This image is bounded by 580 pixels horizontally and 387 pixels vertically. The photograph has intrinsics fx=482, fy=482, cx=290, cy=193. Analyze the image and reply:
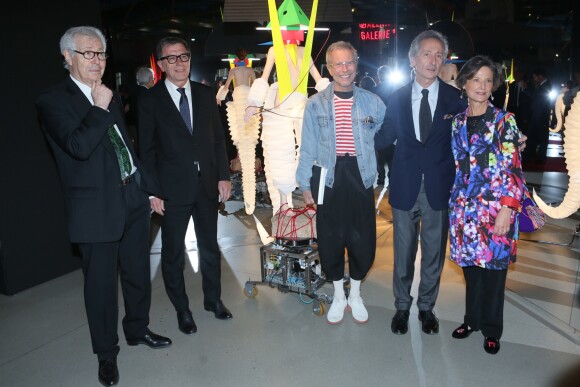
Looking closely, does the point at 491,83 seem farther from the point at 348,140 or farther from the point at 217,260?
the point at 217,260

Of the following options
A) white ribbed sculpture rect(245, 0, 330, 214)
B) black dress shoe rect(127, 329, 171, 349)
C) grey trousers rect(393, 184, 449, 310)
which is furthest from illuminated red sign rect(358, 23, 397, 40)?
black dress shoe rect(127, 329, 171, 349)

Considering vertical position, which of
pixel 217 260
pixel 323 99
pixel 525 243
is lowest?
pixel 525 243

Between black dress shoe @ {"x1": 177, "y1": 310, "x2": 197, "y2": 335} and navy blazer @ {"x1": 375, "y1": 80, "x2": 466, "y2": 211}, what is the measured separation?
1.63 meters

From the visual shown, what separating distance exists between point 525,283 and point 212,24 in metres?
13.5

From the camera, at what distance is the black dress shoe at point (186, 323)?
10.9 ft

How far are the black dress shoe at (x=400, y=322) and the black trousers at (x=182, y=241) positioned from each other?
50.4 inches

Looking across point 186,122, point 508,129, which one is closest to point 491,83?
point 508,129

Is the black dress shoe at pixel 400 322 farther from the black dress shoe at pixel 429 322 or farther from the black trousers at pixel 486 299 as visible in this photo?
the black trousers at pixel 486 299

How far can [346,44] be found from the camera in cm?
310

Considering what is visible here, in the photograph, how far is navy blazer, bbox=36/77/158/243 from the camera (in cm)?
244

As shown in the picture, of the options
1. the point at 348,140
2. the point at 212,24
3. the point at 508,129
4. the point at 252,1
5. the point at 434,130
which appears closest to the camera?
the point at 508,129

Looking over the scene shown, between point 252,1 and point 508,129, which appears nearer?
point 508,129

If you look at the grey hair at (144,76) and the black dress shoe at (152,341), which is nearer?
the black dress shoe at (152,341)

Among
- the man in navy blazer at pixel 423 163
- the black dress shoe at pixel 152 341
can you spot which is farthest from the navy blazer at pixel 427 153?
the black dress shoe at pixel 152 341
